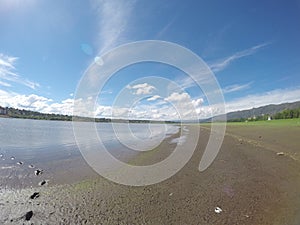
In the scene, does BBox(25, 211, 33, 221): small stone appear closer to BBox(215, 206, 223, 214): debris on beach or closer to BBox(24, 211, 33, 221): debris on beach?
BBox(24, 211, 33, 221): debris on beach

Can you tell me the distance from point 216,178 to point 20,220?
855 centimetres

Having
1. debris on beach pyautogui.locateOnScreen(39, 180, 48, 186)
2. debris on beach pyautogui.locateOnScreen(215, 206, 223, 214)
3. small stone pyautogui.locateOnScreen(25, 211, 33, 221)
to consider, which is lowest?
debris on beach pyautogui.locateOnScreen(215, 206, 223, 214)

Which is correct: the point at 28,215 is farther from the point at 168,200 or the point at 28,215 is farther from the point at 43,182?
the point at 168,200

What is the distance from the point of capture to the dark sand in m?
6.68

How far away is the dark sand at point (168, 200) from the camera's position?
6684 millimetres

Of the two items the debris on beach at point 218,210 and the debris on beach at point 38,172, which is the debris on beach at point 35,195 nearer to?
the debris on beach at point 38,172

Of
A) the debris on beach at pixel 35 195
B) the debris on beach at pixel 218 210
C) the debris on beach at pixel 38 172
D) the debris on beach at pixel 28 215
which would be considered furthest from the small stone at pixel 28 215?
the debris on beach at pixel 218 210

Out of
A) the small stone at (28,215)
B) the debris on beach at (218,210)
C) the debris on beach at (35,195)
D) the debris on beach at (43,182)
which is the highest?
the debris on beach at (43,182)

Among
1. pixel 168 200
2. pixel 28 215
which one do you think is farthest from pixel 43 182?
pixel 168 200

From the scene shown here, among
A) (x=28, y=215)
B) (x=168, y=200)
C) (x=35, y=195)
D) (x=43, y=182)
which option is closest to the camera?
(x=28, y=215)

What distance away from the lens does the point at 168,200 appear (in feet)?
26.6

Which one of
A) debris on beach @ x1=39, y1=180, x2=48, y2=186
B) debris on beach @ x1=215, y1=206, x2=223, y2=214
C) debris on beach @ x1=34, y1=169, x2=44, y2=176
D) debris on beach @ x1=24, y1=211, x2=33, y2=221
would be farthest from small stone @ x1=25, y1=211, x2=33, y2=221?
debris on beach @ x1=215, y1=206, x2=223, y2=214

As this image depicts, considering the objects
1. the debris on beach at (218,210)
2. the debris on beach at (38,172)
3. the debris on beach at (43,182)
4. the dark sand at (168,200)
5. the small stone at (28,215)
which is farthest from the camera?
the debris on beach at (38,172)

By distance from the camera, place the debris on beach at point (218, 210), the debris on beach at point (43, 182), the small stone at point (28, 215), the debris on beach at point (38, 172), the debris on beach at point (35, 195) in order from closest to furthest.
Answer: the small stone at point (28, 215)
the debris on beach at point (218, 210)
the debris on beach at point (35, 195)
the debris on beach at point (43, 182)
the debris on beach at point (38, 172)
